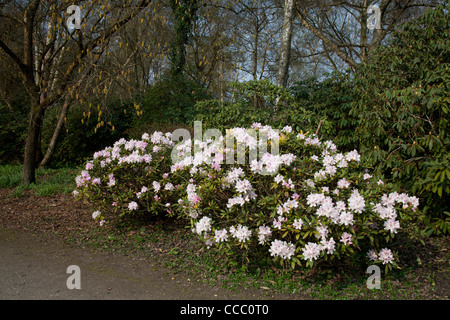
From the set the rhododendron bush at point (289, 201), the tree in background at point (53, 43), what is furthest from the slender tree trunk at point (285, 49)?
the rhododendron bush at point (289, 201)

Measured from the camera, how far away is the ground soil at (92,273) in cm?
306

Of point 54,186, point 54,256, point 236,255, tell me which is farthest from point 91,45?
point 236,255

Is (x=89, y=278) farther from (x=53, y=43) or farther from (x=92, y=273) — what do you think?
(x=53, y=43)

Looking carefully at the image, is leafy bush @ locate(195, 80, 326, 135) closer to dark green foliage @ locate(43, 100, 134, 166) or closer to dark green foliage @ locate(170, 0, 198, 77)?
dark green foliage @ locate(43, 100, 134, 166)

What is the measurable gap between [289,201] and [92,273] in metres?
2.12

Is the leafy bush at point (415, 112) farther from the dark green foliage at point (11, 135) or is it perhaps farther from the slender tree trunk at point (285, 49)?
the dark green foliage at point (11, 135)

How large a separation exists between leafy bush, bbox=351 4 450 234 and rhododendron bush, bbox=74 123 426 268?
0.89m

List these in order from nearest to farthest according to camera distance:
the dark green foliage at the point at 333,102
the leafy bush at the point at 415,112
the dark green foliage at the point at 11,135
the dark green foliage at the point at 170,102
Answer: the leafy bush at the point at 415,112, the dark green foliage at the point at 333,102, the dark green foliage at the point at 170,102, the dark green foliage at the point at 11,135

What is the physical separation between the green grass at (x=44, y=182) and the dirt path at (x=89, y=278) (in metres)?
2.89

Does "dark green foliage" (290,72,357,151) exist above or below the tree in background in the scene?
below

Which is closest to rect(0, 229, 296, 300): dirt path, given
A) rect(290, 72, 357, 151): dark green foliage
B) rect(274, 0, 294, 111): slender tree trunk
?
rect(290, 72, 357, 151): dark green foliage

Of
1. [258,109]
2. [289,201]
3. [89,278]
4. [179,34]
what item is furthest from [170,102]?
[289,201]

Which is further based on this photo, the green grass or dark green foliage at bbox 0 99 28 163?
dark green foliage at bbox 0 99 28 163

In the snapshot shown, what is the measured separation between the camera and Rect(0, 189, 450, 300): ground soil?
10.0ft
